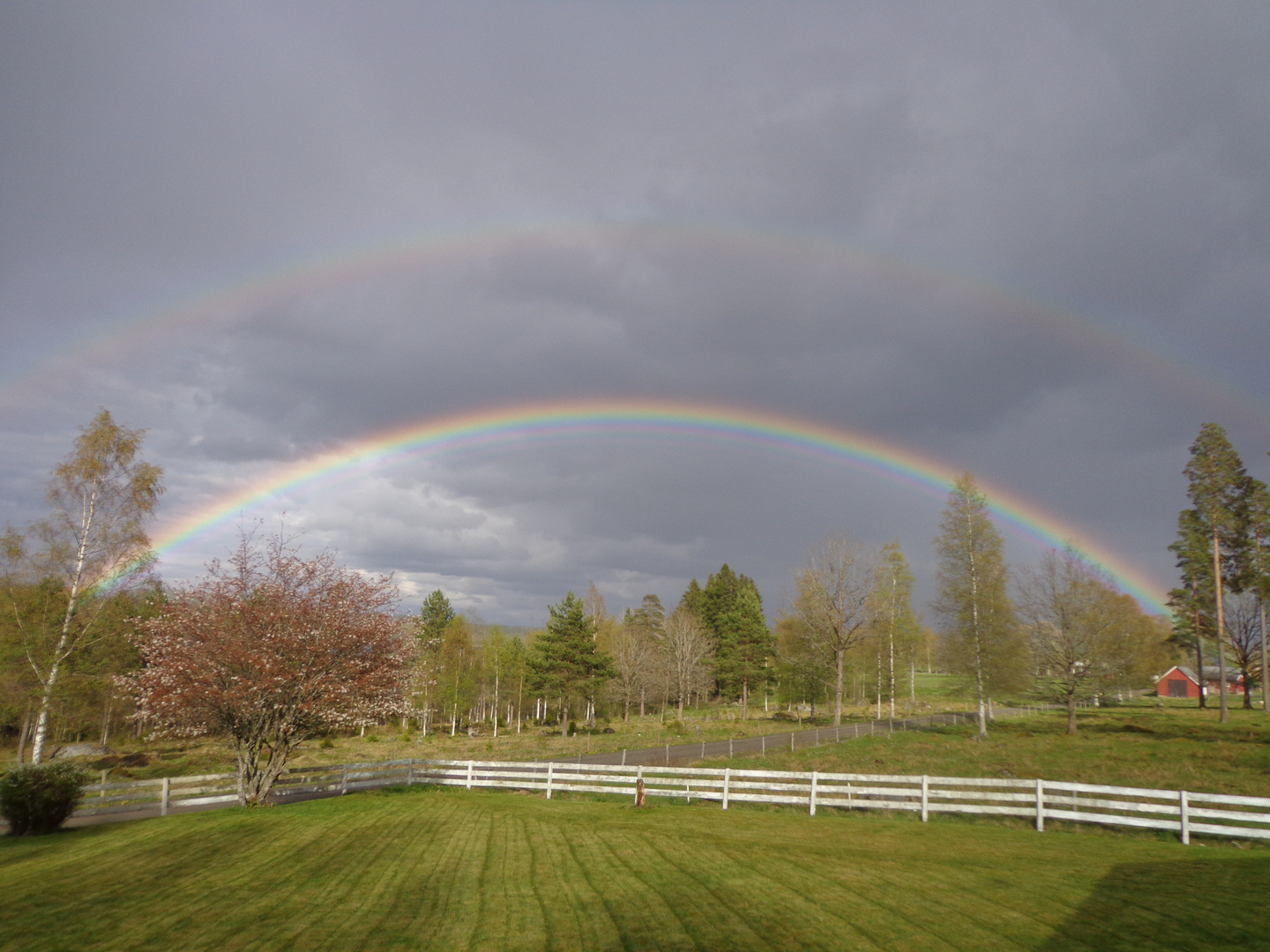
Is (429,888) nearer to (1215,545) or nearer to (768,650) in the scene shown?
(1215,545)

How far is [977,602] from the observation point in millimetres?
44875

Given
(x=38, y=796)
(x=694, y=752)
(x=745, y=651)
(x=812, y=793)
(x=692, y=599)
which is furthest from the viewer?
(x=692, y=599)

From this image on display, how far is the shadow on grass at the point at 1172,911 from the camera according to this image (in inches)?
326

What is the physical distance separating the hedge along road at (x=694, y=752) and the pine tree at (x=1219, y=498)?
68.1 feet

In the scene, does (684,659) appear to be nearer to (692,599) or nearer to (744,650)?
(744,650)

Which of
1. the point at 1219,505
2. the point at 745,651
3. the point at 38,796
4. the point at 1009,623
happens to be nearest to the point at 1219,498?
the point at 1219,505

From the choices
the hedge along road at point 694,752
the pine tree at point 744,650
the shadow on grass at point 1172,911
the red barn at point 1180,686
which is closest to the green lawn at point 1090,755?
the hedge along road at point 694,752

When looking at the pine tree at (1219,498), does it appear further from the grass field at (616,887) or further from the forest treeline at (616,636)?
the grass field at (616,887)

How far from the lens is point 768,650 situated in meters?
72.8

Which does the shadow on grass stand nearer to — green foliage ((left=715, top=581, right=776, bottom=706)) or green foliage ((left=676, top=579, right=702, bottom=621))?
green foliage ((left=715, top=581, right=776, bottom=706))

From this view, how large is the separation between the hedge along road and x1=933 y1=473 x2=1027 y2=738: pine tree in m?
6.89

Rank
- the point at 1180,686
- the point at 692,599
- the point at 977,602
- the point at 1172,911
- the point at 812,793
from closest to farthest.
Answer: the point at 1172,911
the point at 812,793
the point at 977,602
the point at 1180,686
the point at 692,599

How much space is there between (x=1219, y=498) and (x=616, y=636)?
5529 centimetres

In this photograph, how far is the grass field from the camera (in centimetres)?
870
